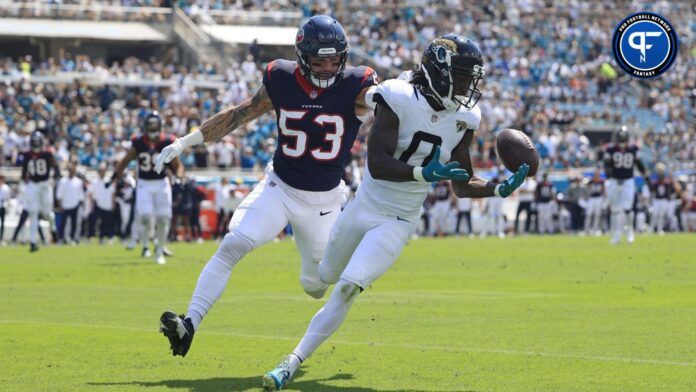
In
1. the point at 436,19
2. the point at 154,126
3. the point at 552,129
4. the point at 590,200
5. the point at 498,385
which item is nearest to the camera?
the point at 498,385

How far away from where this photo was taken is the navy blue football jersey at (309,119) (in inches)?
347

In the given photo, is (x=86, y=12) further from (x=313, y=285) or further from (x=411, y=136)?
(x=411, y=136)

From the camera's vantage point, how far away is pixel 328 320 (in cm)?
Result: 750

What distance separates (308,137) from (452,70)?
153 cm

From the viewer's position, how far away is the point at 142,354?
29.5ft

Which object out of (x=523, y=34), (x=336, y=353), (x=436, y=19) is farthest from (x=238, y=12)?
(x=336, y=353)

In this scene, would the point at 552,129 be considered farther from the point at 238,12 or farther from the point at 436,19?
the point at 238,12

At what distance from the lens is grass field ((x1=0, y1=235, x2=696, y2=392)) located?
7871 millimetres

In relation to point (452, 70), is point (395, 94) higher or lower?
lower

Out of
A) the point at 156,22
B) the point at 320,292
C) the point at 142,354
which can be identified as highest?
the point at 320,292

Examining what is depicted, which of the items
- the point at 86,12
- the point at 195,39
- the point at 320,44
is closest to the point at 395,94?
the point at 320,44

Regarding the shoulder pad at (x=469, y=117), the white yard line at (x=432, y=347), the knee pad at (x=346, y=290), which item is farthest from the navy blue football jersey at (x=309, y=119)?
the knee pad at (x=346, y=290)

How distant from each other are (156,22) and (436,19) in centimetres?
1033

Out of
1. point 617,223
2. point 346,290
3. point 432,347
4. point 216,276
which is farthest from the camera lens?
point 617,223
